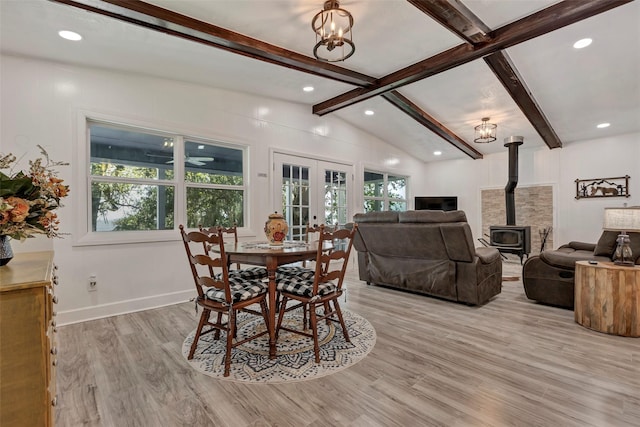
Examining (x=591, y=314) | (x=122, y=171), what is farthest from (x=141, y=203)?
(x=591, y=314)

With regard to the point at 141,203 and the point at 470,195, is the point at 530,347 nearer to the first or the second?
the point at 141,203

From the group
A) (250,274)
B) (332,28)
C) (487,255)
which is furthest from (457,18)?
(250,274)

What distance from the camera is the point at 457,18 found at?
2.87 m

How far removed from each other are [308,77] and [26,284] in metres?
3.82

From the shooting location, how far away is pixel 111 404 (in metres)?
1.72

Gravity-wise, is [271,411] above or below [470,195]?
below

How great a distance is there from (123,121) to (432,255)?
3788mm

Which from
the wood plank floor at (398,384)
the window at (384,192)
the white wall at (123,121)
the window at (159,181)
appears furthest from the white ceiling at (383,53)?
the wood plank floor at (398,384)

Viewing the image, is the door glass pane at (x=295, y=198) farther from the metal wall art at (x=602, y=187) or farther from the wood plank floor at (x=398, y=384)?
the metal wall art at (x=602, y=187)

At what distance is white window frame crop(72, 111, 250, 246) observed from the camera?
10.2ft

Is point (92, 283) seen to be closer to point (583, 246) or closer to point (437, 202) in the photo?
point (583, 246)

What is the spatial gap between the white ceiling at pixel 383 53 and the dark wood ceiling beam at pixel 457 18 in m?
0.11

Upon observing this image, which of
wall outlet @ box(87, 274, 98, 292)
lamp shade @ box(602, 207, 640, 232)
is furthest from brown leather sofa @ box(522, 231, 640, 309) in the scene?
wall outlet @ box(87, 274, 98, 292)

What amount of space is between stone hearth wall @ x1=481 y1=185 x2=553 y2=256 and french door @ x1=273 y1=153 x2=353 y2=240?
3.69 metres
